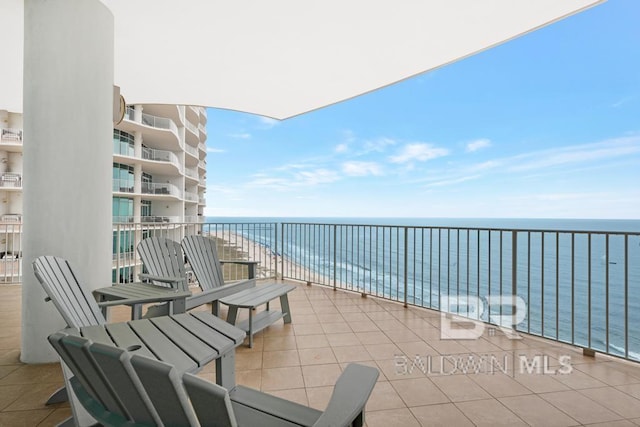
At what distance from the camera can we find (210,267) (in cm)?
378

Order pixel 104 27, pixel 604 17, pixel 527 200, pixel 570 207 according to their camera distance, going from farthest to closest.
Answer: pixel 527 200, pixel 570 207, pixel 604 17, pixel 104 27

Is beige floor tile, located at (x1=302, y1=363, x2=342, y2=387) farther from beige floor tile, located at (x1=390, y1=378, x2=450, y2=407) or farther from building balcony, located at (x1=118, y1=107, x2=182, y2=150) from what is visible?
building balcony, located at (x1=118, y1=107, x2=182, y2=150)

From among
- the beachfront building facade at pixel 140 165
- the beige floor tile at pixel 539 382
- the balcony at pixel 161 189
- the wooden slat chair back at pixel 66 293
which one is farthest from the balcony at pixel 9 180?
the beige floor tile at pixel 539 382

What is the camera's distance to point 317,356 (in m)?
2.69

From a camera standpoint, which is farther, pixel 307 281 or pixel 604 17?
pixel 604 17

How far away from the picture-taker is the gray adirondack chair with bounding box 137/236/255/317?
3.15 m

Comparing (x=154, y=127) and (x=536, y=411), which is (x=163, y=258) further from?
(x=154, y=127)

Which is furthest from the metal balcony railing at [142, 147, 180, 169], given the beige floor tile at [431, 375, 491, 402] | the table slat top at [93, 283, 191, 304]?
the beige floor tile at [431, 375, 491, 402]

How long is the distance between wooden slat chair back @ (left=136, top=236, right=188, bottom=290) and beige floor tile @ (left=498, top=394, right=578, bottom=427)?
2.89 m

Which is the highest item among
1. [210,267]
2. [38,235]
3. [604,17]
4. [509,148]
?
[604,17]

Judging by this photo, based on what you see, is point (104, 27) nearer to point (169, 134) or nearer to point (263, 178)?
point (169, 134)

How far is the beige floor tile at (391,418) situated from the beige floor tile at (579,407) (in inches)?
38.0

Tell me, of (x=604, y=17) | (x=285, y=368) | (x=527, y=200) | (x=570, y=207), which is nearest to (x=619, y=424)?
(x=285, y=368)

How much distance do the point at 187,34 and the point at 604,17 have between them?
28549mm
